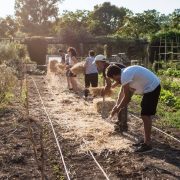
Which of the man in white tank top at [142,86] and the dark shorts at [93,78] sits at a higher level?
the man in white tank top at [142,86]

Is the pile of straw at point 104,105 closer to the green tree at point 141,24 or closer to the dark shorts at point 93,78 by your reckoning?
the dark shorts at point 93,78

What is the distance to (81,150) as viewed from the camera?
26.9 feet

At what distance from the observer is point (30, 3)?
81500 mm

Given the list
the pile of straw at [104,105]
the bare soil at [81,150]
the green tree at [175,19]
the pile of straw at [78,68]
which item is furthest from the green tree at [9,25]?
the bare soil at [81,150]

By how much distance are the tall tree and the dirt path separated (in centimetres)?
7006

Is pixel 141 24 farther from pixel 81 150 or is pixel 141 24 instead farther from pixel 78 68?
pixel 81 150

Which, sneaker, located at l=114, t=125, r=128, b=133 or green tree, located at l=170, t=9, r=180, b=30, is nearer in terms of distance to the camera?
sneaker, located at l=114, t=125, r=128, b=133

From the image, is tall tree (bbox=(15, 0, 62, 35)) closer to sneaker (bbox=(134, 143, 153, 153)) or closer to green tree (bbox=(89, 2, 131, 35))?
green tree (bbox=(89, 2, 131, 35))

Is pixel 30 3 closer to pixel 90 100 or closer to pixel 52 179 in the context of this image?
pixel 90 100

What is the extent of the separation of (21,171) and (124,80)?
2.09m

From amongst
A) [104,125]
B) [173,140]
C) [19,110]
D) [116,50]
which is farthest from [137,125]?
[116,50]

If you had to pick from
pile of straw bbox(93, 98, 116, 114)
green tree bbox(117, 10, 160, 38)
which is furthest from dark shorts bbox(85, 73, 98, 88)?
green tree bbox(117, 10, 160, 38)

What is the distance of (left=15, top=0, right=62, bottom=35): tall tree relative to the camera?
81125 millimetres

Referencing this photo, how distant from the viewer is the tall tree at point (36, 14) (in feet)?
266
